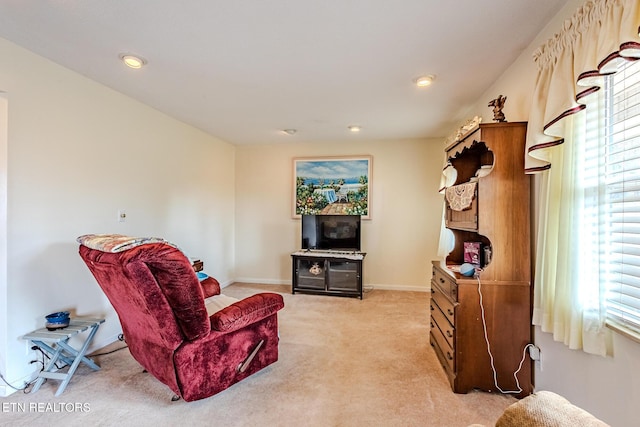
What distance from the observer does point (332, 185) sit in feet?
15.6

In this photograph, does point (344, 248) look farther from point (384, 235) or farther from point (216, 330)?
point (216, 330)

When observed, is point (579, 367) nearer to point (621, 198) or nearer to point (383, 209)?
point (621, 198)

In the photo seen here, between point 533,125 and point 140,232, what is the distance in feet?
11.9

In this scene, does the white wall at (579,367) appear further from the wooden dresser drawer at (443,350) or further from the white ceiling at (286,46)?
the wooden dresser drawer at (443,350)

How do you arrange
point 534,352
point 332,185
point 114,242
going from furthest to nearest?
point 332,185
point 534,352
point 114,242

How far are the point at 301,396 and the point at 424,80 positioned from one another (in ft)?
8.94

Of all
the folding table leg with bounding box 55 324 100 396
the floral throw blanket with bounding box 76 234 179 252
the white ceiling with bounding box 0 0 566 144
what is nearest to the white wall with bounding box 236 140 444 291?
the white ceiling with bounding box 0 0 566 144

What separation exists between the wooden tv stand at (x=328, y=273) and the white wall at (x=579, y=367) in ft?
8.26

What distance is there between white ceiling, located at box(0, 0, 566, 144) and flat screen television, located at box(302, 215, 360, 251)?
1831 mm

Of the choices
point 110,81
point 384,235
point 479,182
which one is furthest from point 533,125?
point 110,81

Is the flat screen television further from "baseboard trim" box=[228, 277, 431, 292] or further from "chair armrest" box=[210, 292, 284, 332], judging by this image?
"chair armrest" box=[210, 292, 284, 332]

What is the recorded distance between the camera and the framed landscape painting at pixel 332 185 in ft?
15.3

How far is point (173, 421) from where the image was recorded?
67.8 inches

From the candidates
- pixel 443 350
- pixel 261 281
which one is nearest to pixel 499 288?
pixel 443 350
